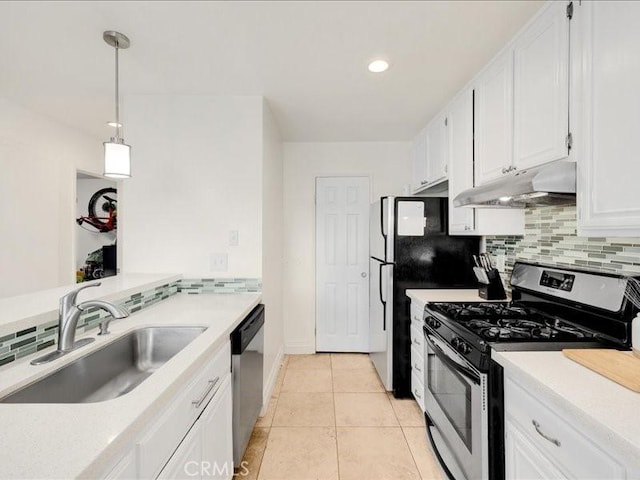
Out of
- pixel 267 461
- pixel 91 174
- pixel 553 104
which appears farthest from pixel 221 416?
pixel 91 174

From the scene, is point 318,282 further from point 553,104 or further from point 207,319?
point 553,104

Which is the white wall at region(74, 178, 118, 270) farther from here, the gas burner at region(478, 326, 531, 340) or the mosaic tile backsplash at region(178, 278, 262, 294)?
the gas burner at region(478, 326, 531, 340)

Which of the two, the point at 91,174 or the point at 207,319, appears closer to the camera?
the point at 207,319

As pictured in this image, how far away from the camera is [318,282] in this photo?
3588mm

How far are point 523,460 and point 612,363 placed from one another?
47 cm

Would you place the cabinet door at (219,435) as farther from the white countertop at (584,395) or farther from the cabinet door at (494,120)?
the cabinet door at (494,120)

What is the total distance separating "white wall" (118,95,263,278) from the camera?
90.8 inches

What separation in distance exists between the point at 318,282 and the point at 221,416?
7.24 feet

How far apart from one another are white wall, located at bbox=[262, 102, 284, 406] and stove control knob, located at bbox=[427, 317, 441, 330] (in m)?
1.21

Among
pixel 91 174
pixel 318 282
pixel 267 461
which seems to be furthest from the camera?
pixel 318 282

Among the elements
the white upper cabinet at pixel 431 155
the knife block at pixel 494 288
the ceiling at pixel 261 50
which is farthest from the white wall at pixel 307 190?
the knife block at pixel 494 288

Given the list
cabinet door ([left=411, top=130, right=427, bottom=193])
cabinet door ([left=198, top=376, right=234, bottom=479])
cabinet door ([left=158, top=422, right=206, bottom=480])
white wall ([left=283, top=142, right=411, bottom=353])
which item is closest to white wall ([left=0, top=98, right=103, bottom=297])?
white wall ([left=283, top=142, right=411, bottom=353])

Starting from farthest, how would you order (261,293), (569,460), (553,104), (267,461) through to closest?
(261,293)
(267,461)
(553,104)
(569,460)

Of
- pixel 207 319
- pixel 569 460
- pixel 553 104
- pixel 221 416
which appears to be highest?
pixel 553 104
